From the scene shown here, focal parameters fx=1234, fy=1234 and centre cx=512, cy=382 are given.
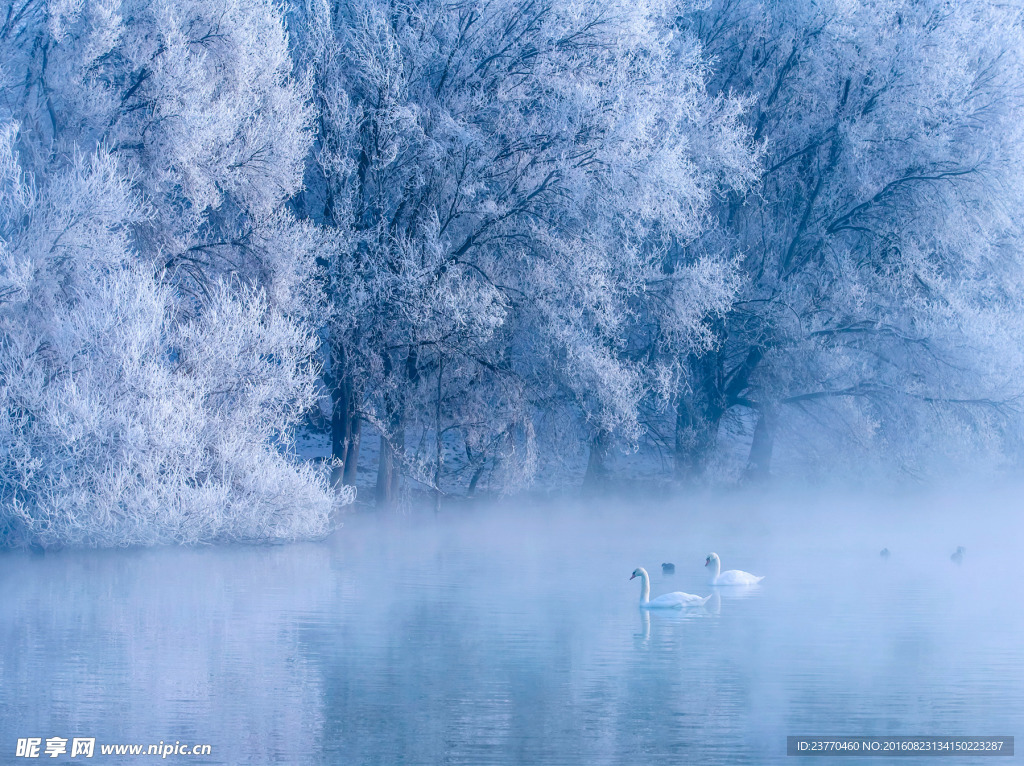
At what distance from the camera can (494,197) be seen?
22250 millimetres

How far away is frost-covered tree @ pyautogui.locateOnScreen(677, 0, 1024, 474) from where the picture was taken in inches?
962

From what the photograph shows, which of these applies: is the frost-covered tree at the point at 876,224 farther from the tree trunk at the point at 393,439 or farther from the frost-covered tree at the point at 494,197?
the tree trunk at the point at 393,439

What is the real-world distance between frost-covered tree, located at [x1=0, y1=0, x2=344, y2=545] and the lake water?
107 cm

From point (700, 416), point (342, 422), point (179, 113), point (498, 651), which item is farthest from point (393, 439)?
point (498, 651)

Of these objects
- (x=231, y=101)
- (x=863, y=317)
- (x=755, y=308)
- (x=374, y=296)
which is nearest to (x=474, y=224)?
Result: (x=374, y=296)

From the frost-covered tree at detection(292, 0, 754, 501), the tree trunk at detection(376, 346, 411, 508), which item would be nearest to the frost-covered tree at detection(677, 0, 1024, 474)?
the frost-covered tree at detection(292, 0, 754, 501)

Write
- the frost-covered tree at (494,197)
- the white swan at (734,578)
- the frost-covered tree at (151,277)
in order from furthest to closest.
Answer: the frost-covered tree at (494,197) < the frost-covered tree at (151,277) < the white swan at (734,578)

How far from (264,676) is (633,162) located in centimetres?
1330

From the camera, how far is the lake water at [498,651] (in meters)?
9.13

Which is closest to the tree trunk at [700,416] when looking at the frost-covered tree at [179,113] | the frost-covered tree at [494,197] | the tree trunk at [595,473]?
the tree trunk at [595,473]

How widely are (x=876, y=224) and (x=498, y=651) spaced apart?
1692cm

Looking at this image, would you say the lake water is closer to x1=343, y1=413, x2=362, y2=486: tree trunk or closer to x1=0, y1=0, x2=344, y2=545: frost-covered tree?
x1=0, y1=0, x2=344, y2=545: frost-covered tree

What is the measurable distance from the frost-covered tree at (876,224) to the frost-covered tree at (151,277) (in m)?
8.67

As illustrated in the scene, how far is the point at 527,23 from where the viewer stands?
22.3m
